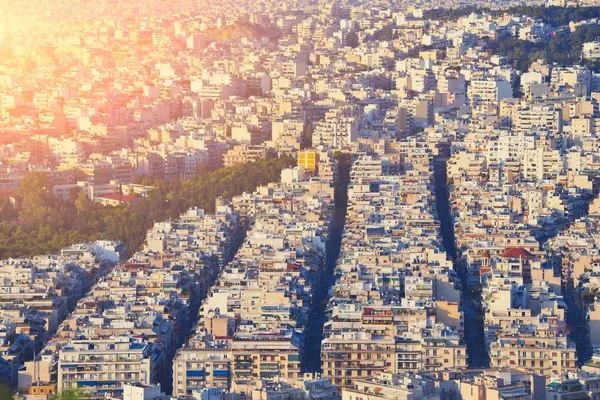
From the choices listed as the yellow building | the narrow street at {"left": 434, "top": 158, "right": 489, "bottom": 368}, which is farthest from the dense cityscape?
the yellow building

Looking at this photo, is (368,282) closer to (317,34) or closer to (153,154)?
(153,154)

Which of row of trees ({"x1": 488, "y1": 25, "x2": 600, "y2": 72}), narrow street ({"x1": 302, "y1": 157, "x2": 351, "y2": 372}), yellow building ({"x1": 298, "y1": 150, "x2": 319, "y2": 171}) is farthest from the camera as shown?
row of trees ({"x1": 488, "y1": 25, "x2": 600, "y2": 72})

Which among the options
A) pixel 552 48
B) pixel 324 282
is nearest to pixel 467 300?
pixel 324 282

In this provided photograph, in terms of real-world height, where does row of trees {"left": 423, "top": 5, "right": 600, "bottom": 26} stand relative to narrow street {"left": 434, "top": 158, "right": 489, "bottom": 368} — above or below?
above

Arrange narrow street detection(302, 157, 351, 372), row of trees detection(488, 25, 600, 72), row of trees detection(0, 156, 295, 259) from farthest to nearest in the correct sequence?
row of trees detection(488, 25, 600, 72)
row of trees detection(0, 156, 295, 259)
narrow street detection(302, 157, 351, 372)

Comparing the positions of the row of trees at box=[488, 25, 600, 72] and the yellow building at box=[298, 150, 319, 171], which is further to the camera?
the row of trees at box=[488, 25, 600, 72]

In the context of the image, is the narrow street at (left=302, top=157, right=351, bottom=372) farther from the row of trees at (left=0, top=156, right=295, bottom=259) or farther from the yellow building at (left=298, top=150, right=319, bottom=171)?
the row of trees at (left=0, top=156, right=295, bottom=259)

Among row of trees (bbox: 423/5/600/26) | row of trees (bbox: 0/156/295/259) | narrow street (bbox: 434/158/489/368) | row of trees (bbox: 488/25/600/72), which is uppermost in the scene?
row of trees (bbox: 423/5/600/26)

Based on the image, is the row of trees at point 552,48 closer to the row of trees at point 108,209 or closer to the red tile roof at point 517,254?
the row of trees at point 108,209

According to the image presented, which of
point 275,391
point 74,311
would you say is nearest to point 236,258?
point 74,311
